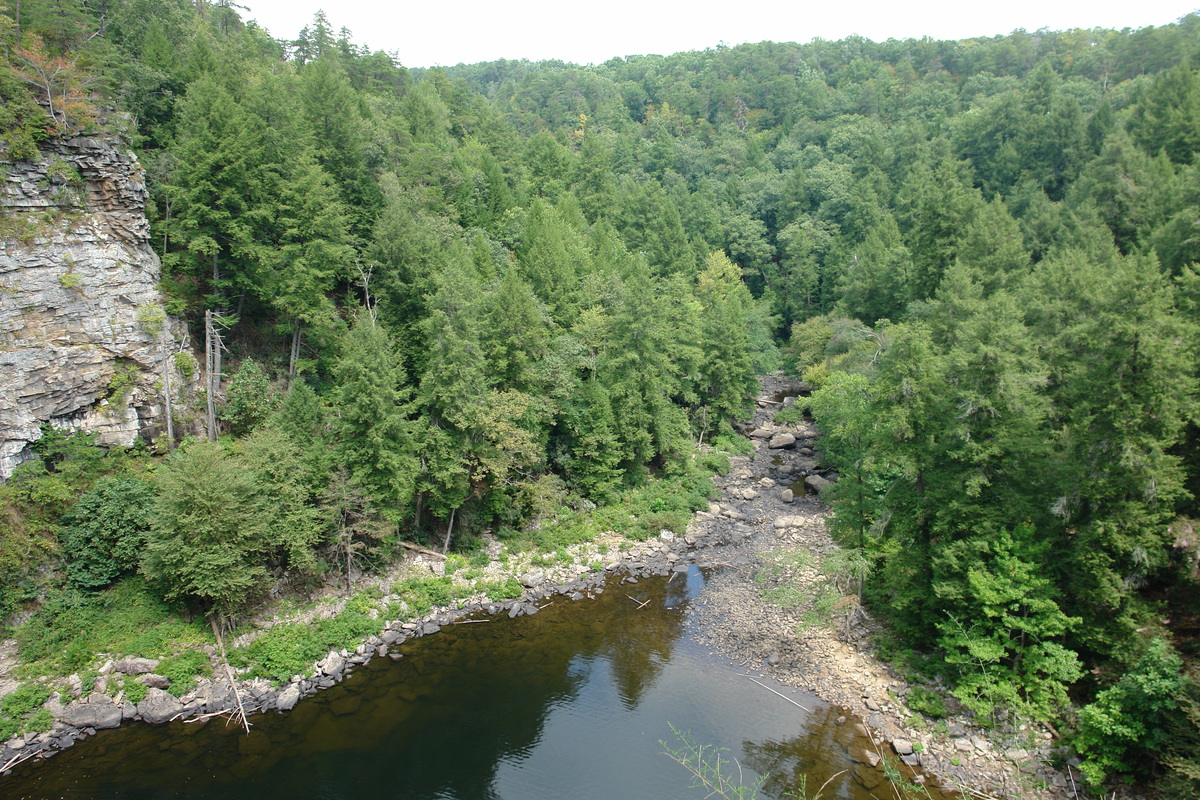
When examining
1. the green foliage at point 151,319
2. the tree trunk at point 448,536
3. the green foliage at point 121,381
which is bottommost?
the tree trunk at point 448,536

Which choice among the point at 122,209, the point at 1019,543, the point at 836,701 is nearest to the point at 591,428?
the point at 836,701

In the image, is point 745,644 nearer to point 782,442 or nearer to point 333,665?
point 333,665

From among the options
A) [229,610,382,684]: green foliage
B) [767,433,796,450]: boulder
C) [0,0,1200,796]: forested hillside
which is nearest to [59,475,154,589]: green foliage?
[0,0,1200,796]: forested hillside

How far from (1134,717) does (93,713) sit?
109 feet

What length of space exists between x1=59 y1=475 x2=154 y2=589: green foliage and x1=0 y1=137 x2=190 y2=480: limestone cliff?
3.01 m

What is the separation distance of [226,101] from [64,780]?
31.5 m

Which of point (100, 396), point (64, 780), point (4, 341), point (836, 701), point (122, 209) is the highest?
point (122, 209)

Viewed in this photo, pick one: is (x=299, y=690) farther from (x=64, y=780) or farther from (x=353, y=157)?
(x=353, y=157)

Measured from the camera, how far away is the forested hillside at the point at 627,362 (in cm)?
1953

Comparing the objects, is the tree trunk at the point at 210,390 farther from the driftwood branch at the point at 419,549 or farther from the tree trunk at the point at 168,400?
the driftwood branch at the point at 419,549

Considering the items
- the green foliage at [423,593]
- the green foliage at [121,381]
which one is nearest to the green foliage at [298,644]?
the green foliage at [423,593]

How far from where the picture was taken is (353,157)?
40.9 metres

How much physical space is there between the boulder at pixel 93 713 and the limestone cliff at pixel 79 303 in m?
9.71

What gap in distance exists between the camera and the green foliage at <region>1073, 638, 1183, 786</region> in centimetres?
1692
